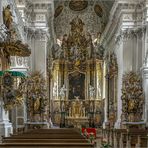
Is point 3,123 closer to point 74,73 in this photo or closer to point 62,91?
point 62,91

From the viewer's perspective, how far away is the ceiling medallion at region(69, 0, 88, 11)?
107 ft

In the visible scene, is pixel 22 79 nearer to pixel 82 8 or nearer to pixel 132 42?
pixel 132 42

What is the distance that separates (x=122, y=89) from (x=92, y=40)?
12.9m

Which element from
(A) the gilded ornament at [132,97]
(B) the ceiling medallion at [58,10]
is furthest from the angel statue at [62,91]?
(A) the gilded ornament at [132,97]

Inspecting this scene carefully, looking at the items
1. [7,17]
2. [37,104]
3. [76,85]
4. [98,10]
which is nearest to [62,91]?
A: [76,85]

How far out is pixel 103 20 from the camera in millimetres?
33094

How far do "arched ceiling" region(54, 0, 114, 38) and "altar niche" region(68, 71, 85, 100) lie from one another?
12.5 ft

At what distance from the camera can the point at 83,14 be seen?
34.1 metres

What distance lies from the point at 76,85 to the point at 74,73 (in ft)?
3.59

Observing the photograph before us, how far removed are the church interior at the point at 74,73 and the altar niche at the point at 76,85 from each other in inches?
3.5

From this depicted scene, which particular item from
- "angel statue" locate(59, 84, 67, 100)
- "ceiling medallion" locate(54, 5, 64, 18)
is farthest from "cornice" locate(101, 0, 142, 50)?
"angel statue" locate(59, 84, 67, 100)

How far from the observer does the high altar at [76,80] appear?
3522cm

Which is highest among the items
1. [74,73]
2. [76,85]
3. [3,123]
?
[74,73]

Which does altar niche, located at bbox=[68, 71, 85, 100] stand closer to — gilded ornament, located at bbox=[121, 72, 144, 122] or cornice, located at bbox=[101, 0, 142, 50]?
cornice, located at bbox=[101, 0, 142, 50]
